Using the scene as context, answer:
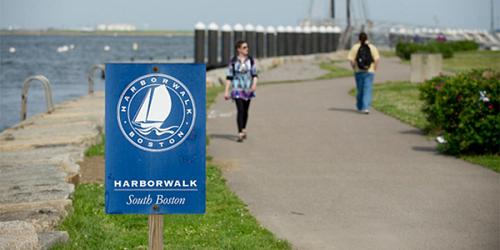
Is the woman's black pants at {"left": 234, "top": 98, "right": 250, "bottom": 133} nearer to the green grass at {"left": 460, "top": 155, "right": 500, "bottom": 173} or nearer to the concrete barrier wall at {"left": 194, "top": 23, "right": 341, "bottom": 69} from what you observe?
the green grass at {"left": 460, "top": 155, "right": 500, "bottom": 173}

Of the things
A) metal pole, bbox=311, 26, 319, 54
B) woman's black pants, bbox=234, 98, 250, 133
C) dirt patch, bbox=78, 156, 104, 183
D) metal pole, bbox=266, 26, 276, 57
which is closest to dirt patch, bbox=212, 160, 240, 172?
dirt patch, bbox=78, 156, 104, 183

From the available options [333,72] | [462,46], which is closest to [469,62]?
[333,72]

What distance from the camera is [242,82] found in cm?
1585

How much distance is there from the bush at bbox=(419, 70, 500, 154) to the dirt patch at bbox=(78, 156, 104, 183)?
4.28 m

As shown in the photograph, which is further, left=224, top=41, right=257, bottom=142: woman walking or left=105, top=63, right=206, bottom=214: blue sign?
left=224, top=41, right=257, bottom=142: woman walking

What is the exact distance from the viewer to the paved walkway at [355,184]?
893 centimetres

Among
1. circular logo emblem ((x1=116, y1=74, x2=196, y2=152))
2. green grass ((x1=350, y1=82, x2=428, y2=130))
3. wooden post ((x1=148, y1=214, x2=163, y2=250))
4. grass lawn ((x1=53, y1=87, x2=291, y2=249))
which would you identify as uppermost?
circular logo emblem ((x1=116, y1=74, x2=196, y2=152))

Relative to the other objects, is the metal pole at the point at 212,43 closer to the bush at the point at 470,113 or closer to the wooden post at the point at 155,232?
the bush at the point at 470,113

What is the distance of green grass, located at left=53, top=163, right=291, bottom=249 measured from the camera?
27.4 ft

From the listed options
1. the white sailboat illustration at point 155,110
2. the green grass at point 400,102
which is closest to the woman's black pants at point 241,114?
the green grass at point 400,102

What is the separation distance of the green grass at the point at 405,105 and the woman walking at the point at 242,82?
9.05 ft

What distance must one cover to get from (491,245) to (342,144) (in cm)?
689

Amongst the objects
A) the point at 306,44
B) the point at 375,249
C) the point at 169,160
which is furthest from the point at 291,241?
the point at 306,44

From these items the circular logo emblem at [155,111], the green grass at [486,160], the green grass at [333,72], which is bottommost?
the green grass at [333,72]
